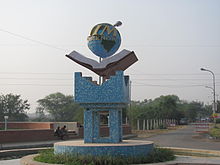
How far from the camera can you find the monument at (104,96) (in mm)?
12898

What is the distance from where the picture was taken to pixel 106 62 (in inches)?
608

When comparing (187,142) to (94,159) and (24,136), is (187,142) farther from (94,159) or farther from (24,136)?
(94,159)

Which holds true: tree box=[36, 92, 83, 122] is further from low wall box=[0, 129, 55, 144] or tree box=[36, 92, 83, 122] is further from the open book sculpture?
the open book sculpture

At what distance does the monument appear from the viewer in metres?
12.9

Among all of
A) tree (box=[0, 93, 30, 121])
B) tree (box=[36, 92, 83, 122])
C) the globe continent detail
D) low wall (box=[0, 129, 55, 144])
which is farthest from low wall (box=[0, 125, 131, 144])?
tree (box=[36, 92, 83, 122])

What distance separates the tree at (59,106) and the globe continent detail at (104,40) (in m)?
82.0

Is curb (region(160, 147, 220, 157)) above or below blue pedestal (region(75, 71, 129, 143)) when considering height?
below

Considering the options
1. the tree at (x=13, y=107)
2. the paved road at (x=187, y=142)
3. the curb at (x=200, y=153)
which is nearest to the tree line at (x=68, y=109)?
the tree at (x=13, y=107)

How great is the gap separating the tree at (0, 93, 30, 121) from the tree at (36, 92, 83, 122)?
88.7 feet

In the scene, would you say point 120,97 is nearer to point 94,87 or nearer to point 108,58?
point 94,87

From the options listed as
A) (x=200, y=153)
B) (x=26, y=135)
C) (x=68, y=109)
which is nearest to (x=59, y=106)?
(x=68, y=109)

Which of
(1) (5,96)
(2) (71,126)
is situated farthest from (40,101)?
(2) (71,126)

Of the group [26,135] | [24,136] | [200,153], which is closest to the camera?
[200,153]

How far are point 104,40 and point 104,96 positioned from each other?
2.55 m
